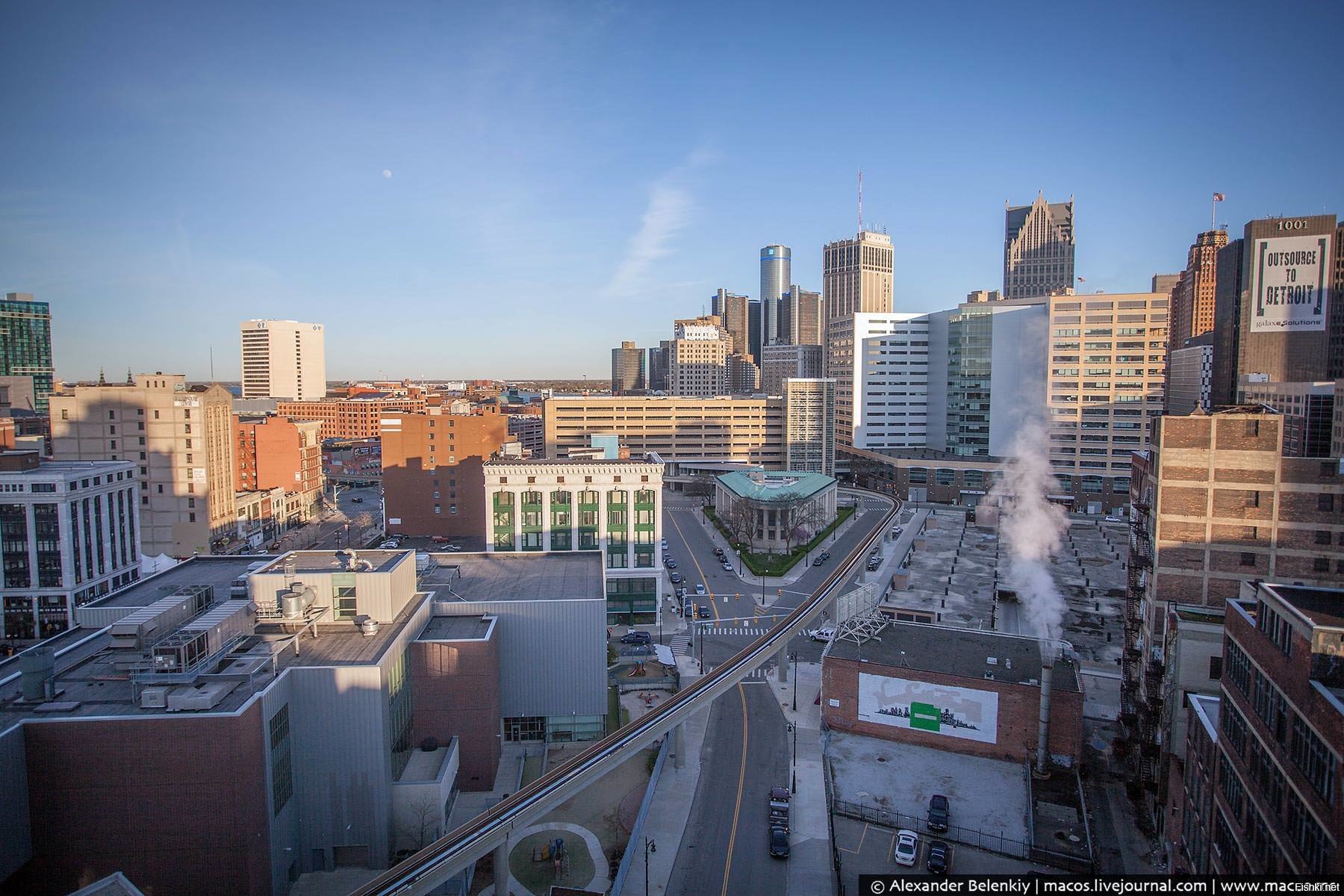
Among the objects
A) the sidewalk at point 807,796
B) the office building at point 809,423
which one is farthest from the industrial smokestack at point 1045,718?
the office building at point 809,423

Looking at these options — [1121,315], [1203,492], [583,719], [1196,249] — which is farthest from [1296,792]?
[1196,249]

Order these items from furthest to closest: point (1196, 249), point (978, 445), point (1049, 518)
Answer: point (1196, 249), point (978, 445), point (1049, 518)

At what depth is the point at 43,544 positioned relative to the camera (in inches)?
1965

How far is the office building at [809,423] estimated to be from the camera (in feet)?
347

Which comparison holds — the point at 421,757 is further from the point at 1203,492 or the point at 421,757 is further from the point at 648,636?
the point at 1203,492

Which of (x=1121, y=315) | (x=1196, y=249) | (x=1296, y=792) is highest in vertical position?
(x=1196, y=249)

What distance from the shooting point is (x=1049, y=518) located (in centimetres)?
7744

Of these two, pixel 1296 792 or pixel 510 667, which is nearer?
pixel 1296 792

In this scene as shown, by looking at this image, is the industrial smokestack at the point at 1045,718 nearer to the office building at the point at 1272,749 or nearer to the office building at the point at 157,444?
the office building at the point at 1272,749

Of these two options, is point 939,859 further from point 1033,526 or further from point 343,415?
point 343,415

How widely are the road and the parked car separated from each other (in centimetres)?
559

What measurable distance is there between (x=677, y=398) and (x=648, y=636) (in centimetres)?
6597

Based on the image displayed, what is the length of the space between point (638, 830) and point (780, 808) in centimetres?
511

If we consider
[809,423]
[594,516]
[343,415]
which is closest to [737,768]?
[594,516]
